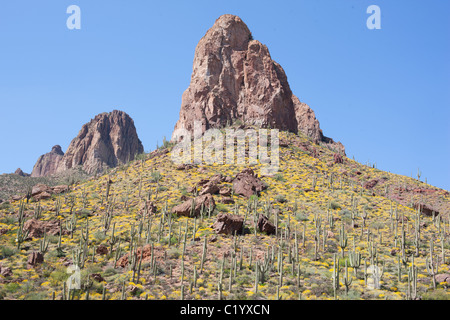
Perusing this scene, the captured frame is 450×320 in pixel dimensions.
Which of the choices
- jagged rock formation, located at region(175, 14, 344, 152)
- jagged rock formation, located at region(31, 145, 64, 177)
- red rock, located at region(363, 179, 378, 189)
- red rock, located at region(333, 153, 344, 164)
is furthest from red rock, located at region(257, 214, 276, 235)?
jagged rock formation, located at region(31, 145, 64, 177)

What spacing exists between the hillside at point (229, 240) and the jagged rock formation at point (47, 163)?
296ft

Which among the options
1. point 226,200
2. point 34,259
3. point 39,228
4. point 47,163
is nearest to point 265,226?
point 226,200

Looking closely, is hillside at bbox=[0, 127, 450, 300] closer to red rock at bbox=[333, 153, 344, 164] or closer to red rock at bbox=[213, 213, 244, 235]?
red rock at bbox=[213, 213, 244, 235]

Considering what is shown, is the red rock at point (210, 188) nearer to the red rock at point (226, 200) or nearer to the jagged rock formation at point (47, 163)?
the red rock at point (226, 200)

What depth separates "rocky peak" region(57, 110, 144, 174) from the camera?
339ft

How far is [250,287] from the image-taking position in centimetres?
1861

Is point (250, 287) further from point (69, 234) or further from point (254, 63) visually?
point (254, 63)

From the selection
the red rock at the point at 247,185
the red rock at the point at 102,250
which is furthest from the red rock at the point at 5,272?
the red rock at the point at 247,185

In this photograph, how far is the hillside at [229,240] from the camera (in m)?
18.2

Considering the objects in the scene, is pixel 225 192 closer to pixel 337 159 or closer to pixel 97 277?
pixel 97 277

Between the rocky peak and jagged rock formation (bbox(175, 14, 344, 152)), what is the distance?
5286 centimetres
